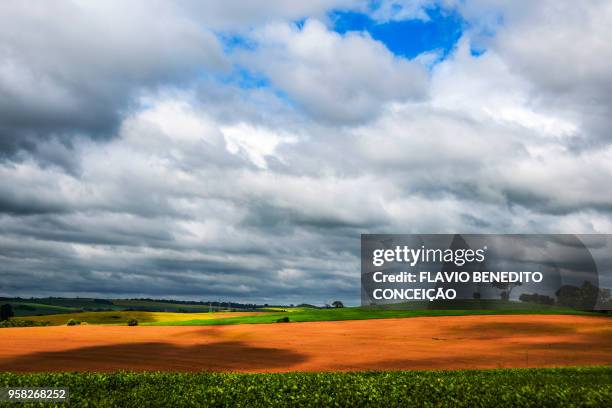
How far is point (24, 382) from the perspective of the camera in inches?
901

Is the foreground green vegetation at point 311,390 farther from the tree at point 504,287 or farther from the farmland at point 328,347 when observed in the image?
the tree at point 504,287

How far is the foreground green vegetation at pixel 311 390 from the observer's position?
18672 millimetres

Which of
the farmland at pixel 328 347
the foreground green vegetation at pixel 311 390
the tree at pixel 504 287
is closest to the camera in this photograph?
the foreground green vegetation at pixel 311 390

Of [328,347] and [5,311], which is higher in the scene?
[328,347]

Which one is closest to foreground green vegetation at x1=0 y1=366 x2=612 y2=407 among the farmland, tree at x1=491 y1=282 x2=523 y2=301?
the farmland

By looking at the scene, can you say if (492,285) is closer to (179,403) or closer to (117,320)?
(117,320)

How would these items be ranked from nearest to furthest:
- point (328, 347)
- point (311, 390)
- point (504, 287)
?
point (311, 390), point (328, 347), point (504, 287)

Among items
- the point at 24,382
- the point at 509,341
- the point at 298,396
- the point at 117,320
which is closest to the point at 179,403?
the point at 298,396

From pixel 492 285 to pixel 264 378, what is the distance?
82542 mm

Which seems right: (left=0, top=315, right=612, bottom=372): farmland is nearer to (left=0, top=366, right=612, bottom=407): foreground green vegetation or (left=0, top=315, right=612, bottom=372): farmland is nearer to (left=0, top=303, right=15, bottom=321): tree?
(left=0, top=366, right=612, bottom=407): foreground green vegetation

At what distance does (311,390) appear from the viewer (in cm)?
2081

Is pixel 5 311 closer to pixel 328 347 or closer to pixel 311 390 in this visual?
pixel 328 347

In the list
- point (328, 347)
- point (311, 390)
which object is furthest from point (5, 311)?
point (311, 390)

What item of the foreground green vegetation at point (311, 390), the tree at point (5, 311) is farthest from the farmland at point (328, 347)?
the tree at point (5, 311)
